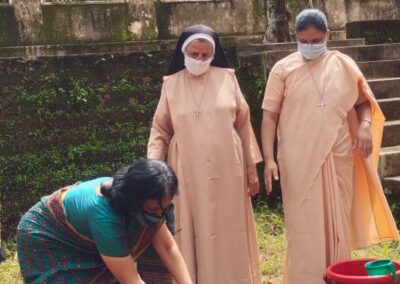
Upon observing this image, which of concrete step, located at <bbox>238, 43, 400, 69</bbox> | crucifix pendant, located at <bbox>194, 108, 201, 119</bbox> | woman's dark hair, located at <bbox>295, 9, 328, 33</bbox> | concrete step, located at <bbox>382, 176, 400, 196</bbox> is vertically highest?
woman's dark hair, located at <bbox>295, 9, 328, 33</bbox>

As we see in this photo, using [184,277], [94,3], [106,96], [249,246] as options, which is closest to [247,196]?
[249,246]

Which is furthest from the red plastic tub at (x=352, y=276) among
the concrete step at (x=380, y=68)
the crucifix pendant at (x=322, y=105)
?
the concrete step at (x=380, y=68)

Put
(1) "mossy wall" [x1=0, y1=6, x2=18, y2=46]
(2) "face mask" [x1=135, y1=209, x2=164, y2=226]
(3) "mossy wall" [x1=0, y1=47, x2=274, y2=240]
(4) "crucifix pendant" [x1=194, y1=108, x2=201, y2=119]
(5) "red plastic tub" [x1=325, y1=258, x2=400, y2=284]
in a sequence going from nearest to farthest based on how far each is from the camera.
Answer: (2) "face mask" [x1=135, y1=209, x2=164, y2=226], (5) "red plastic tub" [x1=325, y1=258, x2=400, y2=284], (4) "crucifix pendant" [x1=194, y1=108, x2=201, y2=119], (3) "mossy wall" [x1=0, y1=47, x2=274, y2=240], (1) "mossy wall" [x1=0, y1=6, x2=18, y2=46]

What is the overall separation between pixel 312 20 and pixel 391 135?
2597 millimetres

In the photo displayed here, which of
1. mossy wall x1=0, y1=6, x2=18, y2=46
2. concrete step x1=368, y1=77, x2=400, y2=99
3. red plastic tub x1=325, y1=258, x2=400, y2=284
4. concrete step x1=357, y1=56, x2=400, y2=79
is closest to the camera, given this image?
red plastic tub x1=325, y1=258, x2=400, y2=284

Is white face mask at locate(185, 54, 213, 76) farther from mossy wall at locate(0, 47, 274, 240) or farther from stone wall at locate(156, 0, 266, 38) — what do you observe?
stone wall at locate(156, 0, 266, 38)

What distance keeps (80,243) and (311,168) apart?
157 cm

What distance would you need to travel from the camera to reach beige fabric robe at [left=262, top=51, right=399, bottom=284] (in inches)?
149

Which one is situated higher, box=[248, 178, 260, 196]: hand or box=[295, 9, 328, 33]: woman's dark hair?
box=[295, 9, 328, 33]: woman's dark hair

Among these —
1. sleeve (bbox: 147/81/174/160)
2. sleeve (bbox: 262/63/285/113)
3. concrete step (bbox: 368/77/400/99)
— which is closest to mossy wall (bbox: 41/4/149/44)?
concrete step (bbox: 368/77/400/99)

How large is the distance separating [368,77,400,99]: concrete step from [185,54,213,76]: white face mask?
10.3 ft

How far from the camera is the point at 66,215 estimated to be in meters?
2.74

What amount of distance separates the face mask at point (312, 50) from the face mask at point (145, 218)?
A: 1.67 m

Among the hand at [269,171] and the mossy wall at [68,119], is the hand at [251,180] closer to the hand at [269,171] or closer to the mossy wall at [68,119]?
the hand at [269,171]
